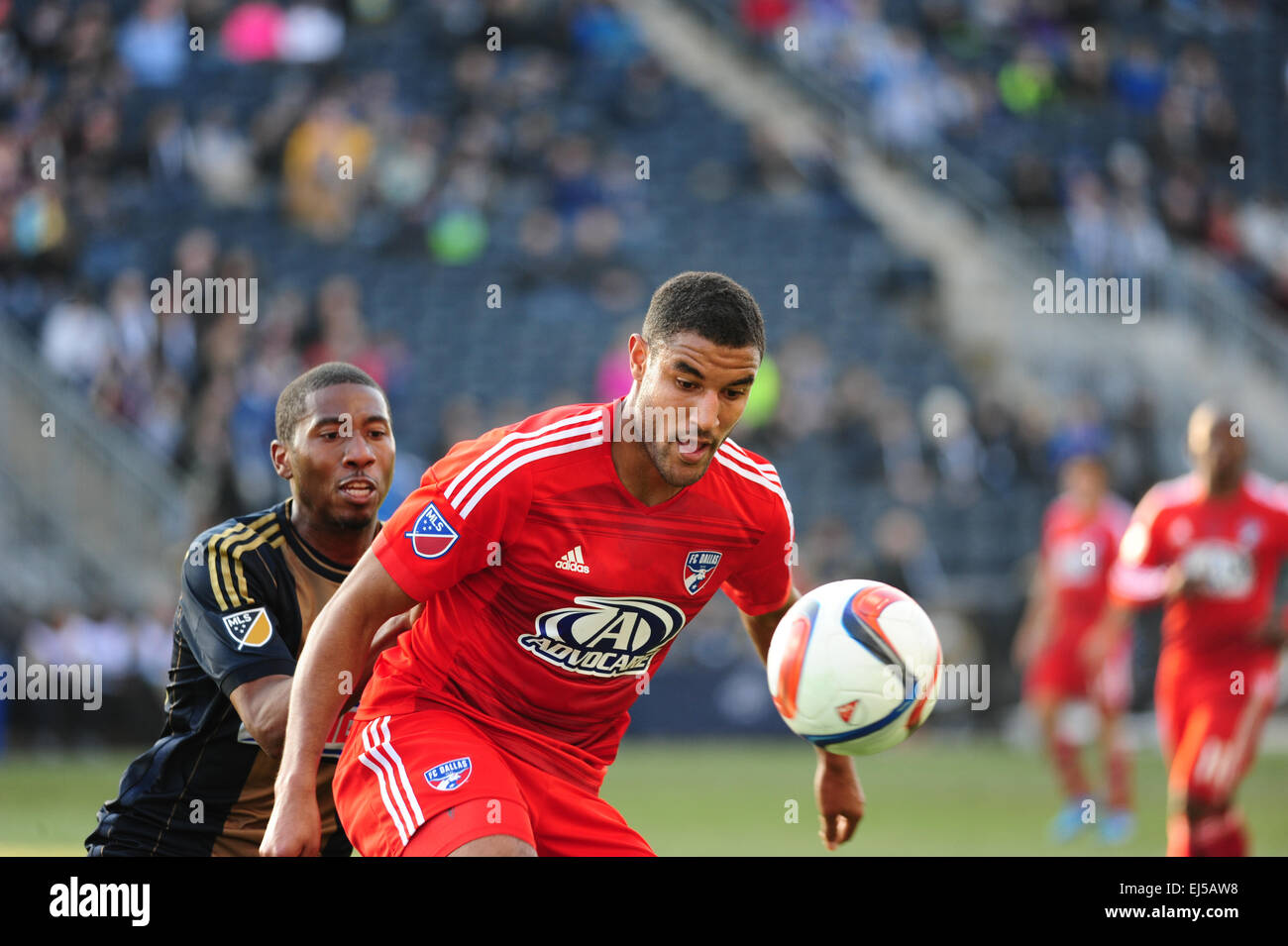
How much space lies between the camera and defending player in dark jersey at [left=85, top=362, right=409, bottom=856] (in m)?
4.66

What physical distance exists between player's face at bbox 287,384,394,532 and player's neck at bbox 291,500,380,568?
0.9 inches

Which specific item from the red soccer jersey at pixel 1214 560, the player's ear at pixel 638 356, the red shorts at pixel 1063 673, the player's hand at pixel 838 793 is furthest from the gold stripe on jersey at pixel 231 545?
the red shorts at pixel 1063 673

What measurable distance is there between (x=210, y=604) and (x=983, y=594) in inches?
523

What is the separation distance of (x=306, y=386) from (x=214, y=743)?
1194mm

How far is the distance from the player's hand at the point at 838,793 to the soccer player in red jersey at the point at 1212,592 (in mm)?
3808

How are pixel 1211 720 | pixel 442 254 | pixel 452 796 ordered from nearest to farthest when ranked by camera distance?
1. pixel 452 796
2. pixel 1211 720
3. pixel 442 254

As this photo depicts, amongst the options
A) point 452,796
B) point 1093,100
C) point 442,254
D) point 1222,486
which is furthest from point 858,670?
point 1093,100

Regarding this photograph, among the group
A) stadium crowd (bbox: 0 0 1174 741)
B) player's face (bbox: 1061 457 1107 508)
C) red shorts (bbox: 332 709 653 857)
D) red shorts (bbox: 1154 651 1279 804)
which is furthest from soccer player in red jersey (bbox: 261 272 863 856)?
stadium crowd (bbox: 0 0 1174 741)

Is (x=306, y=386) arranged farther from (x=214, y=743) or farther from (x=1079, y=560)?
(x=1079, y=560)

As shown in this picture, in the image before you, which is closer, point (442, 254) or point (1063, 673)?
point (1063, 673)

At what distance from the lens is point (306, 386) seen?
17.1 feet
